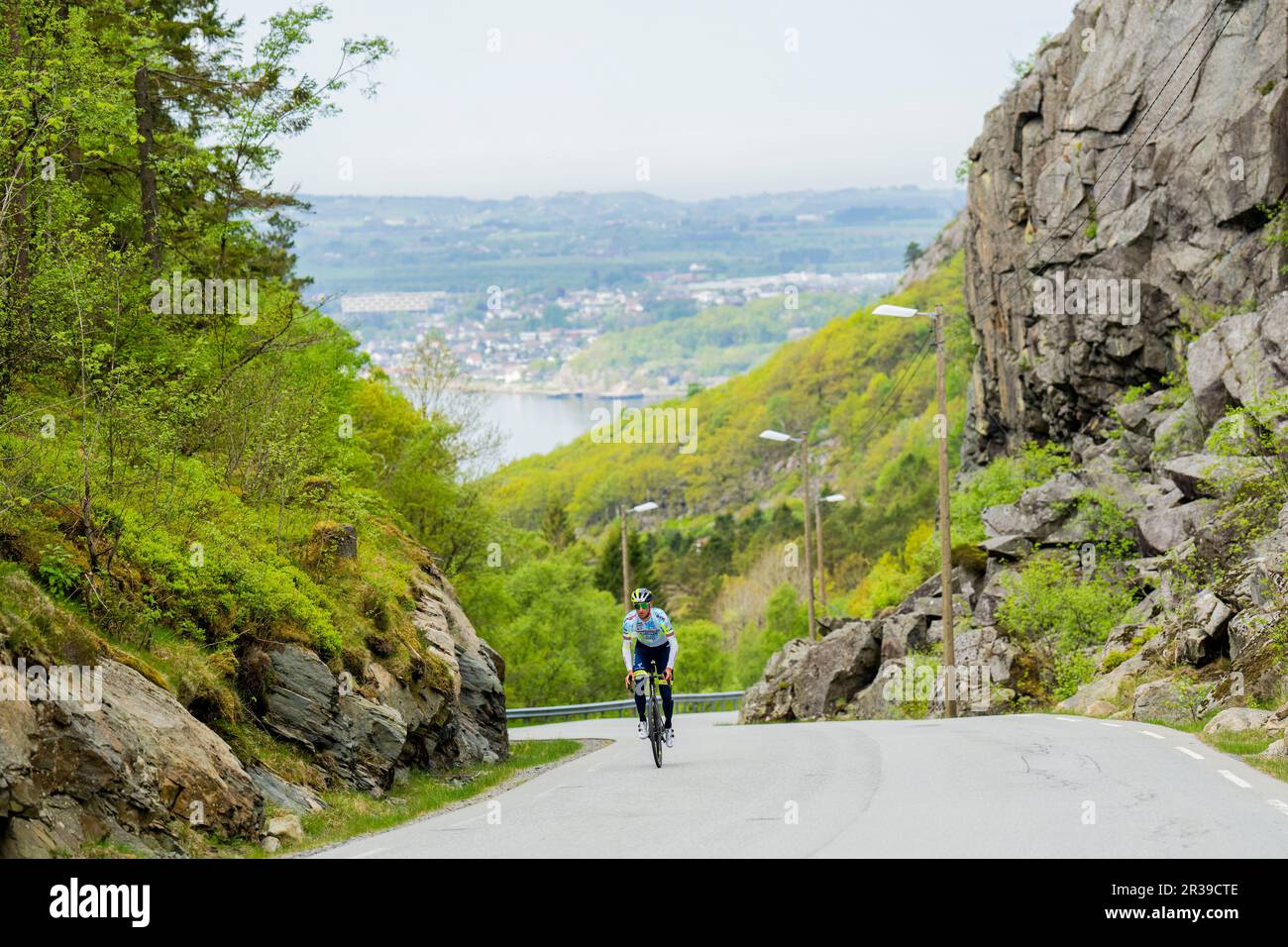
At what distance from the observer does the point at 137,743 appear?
11016 mm

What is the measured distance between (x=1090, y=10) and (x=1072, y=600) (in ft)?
77.0

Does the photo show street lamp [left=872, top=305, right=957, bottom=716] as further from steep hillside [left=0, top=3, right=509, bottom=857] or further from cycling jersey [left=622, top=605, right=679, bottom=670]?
cycling jersey [left=622, top=605, right=679, bottom=670]

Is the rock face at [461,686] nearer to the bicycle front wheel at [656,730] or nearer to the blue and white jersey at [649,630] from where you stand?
the bicycle front wheel at [656,730]

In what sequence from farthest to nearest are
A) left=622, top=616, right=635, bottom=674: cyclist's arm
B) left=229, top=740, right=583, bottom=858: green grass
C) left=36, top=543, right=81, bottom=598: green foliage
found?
left=622, top=616, right=635, bottom=674: cyclist's arm
left=36, top=543, right=81, bottom=598: green foliage
left=229, top=740, right=583, bottom=858: green grass

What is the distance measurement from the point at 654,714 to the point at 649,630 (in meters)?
1.04

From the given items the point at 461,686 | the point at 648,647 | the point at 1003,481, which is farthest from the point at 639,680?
the point at 1003,481

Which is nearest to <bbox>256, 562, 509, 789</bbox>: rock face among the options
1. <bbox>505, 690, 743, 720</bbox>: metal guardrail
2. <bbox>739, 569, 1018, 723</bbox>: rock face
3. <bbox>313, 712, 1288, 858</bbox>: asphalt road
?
<bbox>313, 712, 1288, 858</bbox>: asphalt road

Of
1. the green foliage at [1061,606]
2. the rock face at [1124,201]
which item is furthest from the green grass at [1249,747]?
the rock face at [1124,201]

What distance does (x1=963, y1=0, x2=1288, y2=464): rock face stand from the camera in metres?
38.0

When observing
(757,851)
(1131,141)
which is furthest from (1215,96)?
(757,851)

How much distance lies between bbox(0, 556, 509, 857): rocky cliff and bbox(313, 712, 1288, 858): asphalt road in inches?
54.1

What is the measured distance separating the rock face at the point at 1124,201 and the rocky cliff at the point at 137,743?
26201 mm

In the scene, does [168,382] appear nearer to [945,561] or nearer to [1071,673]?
[945,561]
